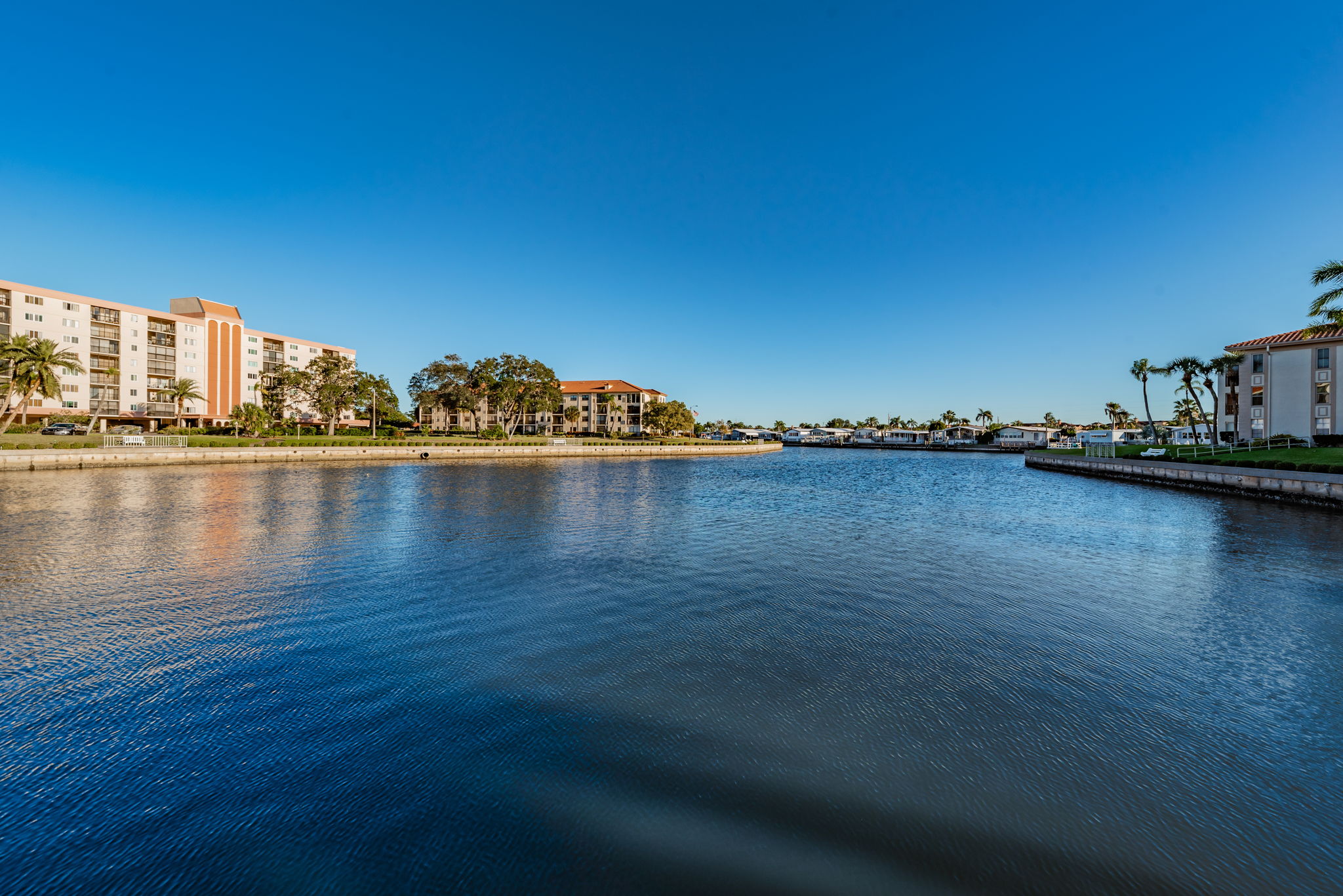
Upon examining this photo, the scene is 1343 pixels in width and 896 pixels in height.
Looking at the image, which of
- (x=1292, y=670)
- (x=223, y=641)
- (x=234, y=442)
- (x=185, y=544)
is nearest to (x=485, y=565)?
(x=223, y=641)

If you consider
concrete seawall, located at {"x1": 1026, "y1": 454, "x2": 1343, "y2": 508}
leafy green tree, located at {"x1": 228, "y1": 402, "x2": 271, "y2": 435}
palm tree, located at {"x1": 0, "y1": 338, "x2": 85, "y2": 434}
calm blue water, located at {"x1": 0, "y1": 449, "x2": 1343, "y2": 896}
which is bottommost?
calm blue water, located at {"x1": 0, "y1": 449, "x2": 1343, "y2": 896}

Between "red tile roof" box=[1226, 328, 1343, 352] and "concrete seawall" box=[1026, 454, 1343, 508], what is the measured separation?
17.3 metres

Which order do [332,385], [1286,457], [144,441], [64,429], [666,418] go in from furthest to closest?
[666,418] → [332,385] → [64,429] → [144,441] → [1286,457]

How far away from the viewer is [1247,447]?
41406mm

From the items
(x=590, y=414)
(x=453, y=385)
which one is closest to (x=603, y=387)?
(x=590, y=414)

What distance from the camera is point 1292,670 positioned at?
22.4 ft

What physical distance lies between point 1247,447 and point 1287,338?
13.1 metres

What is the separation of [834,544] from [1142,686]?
28.5 ft

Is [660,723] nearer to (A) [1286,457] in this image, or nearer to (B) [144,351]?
(A) [1286,457]

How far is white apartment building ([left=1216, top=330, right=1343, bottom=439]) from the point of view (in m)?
43.1

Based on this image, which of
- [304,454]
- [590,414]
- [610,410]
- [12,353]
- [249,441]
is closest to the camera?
[12,353]

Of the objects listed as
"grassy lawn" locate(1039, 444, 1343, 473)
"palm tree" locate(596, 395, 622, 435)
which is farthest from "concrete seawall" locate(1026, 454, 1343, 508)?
"palm tree" locate(596, 395, 622, 435)

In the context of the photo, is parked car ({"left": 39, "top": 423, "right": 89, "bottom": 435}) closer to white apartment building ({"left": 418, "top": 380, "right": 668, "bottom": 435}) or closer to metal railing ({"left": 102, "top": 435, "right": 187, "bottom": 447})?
metal railing ({"left": 102, "top": 435, "right": 187, "bottom": 447})

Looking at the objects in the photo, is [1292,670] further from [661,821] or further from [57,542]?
[57,542]
